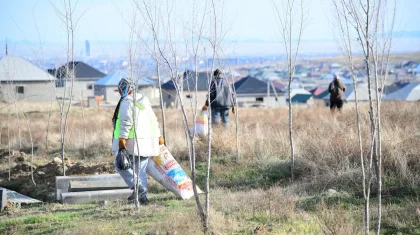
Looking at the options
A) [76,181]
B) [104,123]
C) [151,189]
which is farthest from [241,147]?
[104,123]

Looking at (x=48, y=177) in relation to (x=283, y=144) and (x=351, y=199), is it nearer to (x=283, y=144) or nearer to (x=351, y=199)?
(x=283, y=144)

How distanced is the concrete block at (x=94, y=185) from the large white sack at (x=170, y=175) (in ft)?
4.20

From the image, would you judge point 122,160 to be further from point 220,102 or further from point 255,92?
point 255,92

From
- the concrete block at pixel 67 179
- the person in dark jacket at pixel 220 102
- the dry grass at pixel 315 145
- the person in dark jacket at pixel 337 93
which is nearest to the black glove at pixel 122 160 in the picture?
the concrete block at pixel 67 179

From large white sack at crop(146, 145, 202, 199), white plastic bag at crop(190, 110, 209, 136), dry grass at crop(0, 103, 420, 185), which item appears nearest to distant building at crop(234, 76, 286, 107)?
dry grass at crop(0, 103, 420, 185)

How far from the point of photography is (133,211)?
7.80 meters

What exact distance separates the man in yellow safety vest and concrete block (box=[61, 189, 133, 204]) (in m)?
0.72

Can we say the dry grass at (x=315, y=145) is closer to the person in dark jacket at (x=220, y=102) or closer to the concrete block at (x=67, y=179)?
the person in dark jacket at (x=220, y=102)

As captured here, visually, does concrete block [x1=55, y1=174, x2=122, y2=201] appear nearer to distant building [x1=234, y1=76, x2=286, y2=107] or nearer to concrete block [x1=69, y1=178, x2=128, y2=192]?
concrete block [x1=69, y1=178, x2=128, y2=192]

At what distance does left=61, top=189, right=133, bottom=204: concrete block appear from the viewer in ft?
30.0

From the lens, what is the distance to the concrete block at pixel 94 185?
971 centimetres

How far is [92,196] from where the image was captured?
9.19 meters

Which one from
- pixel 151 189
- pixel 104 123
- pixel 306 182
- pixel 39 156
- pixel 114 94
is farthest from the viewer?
pixel 114 94

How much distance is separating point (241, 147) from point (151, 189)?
8.41ft
